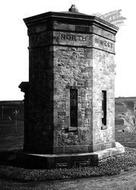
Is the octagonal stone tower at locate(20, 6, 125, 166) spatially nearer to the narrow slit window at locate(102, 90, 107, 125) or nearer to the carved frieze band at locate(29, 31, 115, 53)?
the carved frieze band at locate(29, 31, 115, 53)

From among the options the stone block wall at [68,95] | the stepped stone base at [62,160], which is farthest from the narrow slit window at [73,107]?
the stepped stone base at [62,160]

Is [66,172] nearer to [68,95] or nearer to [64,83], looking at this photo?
[68,95]

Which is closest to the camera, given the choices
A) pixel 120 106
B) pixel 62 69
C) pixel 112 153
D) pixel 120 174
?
pixel 120 174

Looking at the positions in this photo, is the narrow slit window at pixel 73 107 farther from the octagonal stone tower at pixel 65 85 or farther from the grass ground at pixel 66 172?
the grass ground at pixel 66 172

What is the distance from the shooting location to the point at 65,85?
1176 centimetres

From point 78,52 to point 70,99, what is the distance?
1.99m

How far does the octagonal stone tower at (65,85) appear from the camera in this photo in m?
11.6

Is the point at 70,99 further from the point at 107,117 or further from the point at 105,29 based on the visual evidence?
the point at 105,29

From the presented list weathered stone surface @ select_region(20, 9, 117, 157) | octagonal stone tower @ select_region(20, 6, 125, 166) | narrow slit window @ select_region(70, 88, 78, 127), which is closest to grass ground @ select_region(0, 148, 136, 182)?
octagonal stone tower @ select_region(20, 6, 125, 166)

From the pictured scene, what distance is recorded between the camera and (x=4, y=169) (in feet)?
36.2

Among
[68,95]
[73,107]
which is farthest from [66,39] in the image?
[73,107]

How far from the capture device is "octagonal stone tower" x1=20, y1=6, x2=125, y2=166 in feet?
38.2

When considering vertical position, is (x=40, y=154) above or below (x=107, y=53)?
below

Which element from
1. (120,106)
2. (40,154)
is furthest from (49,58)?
(120,106)
